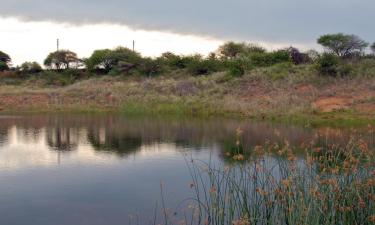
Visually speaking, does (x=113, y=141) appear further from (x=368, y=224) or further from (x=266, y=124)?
(x=368, y=224)

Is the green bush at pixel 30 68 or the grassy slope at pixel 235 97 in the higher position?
the green bush at pixel 30 68

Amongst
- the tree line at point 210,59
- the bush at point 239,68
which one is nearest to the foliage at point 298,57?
the tree line at point 210,59

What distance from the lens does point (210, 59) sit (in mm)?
49188

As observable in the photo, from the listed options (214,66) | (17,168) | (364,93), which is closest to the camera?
Answer: (17,168)

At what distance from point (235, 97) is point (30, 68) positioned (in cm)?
3209

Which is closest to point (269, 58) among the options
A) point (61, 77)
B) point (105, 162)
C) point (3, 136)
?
A: point (61, 77)

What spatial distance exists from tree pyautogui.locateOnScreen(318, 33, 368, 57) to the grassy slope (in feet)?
25.8

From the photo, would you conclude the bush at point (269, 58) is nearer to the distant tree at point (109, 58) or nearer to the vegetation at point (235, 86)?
the vegetation at point (235, 86)

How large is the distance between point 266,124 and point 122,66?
30.3 m

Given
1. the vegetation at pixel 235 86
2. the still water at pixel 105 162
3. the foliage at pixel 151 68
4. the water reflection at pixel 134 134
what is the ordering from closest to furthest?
the still water at pixel 105 162
the water reflection at pixel 134 134
the vegetation at pixel 235 86
the foliage at pixel 151 68

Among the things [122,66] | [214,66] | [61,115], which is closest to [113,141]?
[61,115]

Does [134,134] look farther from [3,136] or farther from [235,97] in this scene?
[235,97]

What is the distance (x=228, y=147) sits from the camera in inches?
689

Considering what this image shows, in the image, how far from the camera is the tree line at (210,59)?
1560 inches
